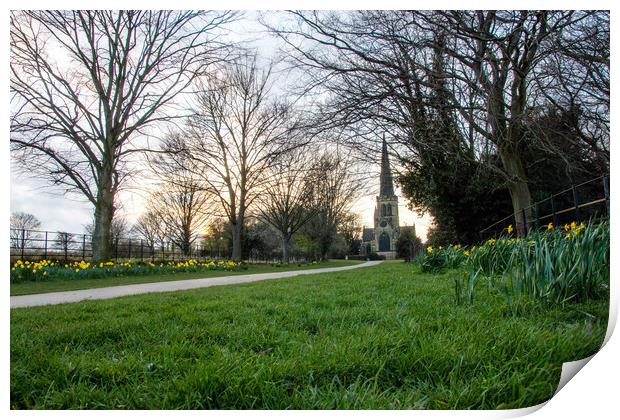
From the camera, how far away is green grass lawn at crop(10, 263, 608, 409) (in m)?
1.30

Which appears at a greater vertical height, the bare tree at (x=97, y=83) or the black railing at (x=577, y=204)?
the bare tree at (x=97, y=83)

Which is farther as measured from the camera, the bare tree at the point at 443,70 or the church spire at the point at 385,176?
the church spire at the point at 385,176

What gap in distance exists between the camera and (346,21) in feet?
12.6

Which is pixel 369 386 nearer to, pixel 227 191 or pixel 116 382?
pixel 116 382

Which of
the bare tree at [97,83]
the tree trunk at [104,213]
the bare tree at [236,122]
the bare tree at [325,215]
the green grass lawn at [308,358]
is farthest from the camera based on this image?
the bare tree at [325,215]

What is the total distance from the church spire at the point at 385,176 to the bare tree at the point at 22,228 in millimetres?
4144

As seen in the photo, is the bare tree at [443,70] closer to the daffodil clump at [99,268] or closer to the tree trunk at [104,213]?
the tree trunk at [104,213]

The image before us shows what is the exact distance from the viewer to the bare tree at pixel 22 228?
2.10 m

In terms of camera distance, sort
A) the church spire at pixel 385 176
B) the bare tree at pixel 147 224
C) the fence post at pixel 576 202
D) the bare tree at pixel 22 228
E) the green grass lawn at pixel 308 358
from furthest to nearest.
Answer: the church spire at pixel 385 176 < the bare tree at pixel 147 224 < the fence post at pixel 576 202 < the bare tree at pixel 22 228 < the green grass lawn at pixel 308 358

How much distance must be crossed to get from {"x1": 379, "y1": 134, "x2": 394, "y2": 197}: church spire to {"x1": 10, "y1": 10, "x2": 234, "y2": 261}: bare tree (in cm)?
295

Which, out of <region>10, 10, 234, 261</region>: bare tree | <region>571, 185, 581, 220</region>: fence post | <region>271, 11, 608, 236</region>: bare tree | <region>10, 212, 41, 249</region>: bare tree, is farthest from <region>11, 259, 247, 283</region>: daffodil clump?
<region>571, 185, 581, 220</region>: fence post

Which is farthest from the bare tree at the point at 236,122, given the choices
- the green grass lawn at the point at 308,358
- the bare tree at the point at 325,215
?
the green grass lawn at the point at 308,358

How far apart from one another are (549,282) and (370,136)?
3164 mm

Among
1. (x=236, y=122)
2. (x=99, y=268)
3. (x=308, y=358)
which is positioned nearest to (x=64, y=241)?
(x=99, y=268)
